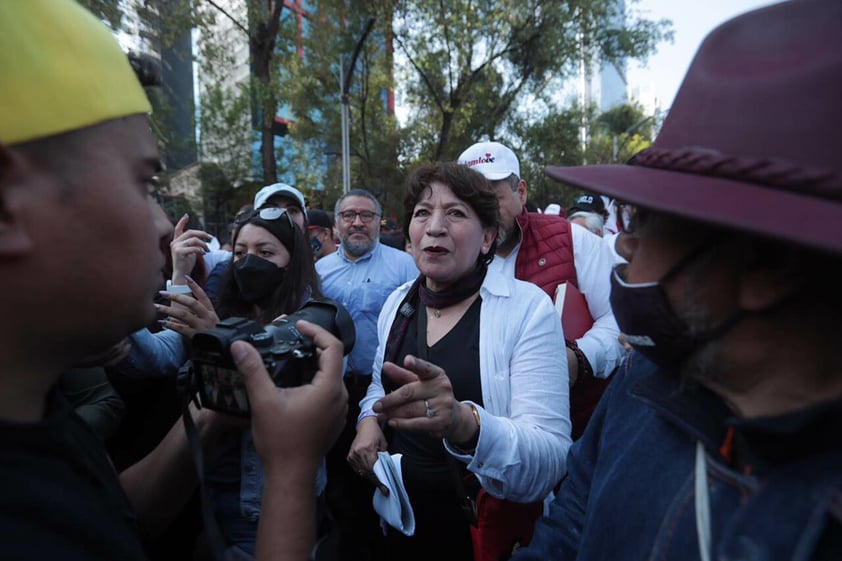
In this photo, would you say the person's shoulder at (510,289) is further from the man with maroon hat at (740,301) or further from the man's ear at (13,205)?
the man's ear at (13,205)

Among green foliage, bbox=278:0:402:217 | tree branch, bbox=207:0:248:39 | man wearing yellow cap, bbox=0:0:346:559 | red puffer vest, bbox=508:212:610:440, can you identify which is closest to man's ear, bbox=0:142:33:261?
man wearing yellow cap, bbox=0:0:346:559

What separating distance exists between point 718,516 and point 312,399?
2.57 ft

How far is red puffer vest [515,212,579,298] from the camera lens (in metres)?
3.08

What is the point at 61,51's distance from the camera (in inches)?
31.9

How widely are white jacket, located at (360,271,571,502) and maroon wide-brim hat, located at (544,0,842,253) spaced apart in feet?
3.30

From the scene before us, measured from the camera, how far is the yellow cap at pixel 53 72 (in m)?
0.74

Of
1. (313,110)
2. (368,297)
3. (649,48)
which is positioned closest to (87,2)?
(368,297)

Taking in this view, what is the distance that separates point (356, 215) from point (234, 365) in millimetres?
3883

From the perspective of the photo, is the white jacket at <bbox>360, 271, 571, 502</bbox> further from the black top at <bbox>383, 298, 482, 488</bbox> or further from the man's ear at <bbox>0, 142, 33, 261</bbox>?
the man's ear at <bbox>0, 142, 33, 261</bbox>

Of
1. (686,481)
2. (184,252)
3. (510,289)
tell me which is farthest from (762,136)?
(184,252)

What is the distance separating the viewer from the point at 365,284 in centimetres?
451

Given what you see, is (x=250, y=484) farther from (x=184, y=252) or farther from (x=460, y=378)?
(x=184, y=252)

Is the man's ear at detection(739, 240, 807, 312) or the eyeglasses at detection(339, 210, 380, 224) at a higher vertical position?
the man's ear at detection(739, 240, 807, 312)

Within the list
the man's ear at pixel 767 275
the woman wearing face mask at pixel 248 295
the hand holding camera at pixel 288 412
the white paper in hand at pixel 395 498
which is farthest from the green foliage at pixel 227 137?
the man's ear at pixel 767 275
